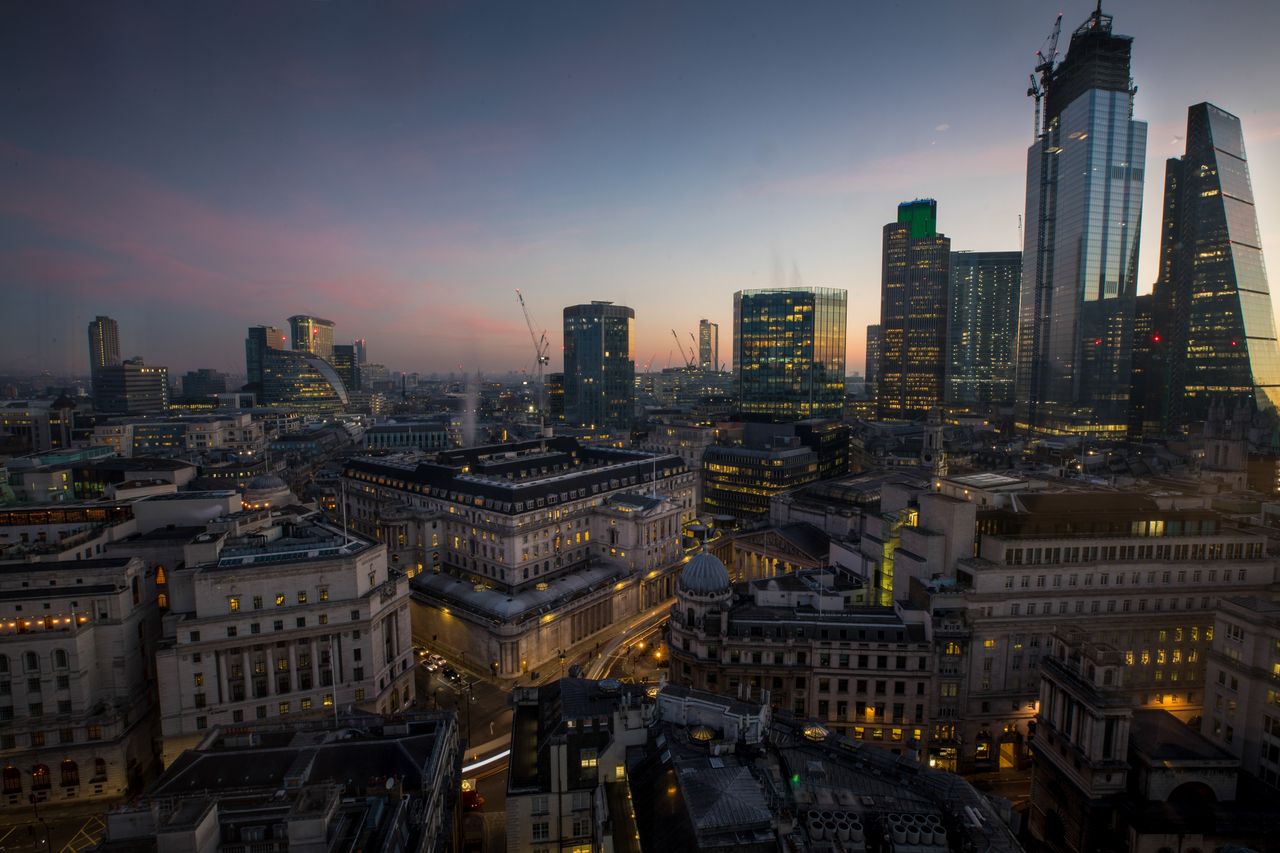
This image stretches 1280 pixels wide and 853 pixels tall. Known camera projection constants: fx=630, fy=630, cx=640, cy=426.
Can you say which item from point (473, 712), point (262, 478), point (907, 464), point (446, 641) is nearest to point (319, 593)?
point (473, 712)

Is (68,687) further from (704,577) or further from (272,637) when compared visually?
(704,577)

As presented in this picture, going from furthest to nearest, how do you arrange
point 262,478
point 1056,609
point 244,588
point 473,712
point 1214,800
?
point 262,478, point 473,712, point 1056,609, point 244,588, point 1214,800

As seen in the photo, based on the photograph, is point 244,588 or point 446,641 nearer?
point 244,588

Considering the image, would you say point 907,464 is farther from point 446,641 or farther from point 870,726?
point 446,641

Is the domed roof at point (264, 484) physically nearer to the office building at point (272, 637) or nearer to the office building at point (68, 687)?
the office building at point (272, 637)

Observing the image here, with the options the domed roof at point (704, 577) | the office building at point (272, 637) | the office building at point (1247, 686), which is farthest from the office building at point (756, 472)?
the office building at point (272, 637)

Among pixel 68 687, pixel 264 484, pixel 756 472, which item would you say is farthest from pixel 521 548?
pixel 756 472
